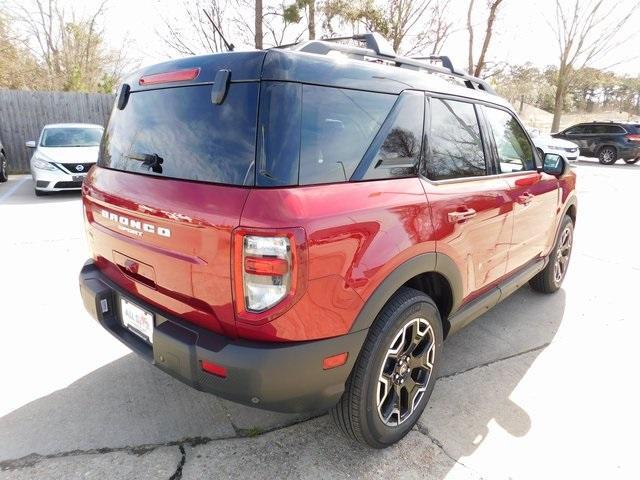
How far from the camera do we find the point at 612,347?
10.7 ft

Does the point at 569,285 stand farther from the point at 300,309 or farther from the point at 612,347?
the point at 300,309

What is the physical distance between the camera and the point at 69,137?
364 inches

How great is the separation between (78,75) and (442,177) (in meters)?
23.0

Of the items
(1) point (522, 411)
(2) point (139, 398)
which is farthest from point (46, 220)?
(1) point (522, 411)

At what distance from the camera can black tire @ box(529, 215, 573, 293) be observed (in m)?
3.98

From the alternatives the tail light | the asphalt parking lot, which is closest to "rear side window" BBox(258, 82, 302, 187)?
the tail light

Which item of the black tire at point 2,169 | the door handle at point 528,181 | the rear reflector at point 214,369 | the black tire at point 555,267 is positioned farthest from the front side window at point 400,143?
the black tire at point 2,169

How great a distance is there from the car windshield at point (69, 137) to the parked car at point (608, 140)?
63.0 feet

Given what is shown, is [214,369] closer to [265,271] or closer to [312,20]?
[265,271]

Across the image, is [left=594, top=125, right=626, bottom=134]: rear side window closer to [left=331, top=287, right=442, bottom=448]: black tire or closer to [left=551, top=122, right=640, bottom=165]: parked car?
[left=551, top=122, right=640, bottom=165]: parked car

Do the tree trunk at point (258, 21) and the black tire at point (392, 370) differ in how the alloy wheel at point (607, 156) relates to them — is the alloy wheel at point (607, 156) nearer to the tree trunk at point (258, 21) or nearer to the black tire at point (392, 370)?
the tree trunk at point (258, 21)

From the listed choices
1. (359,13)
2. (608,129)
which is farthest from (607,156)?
(359,13)

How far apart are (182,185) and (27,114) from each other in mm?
13825

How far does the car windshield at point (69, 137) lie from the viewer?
9.06 meters
